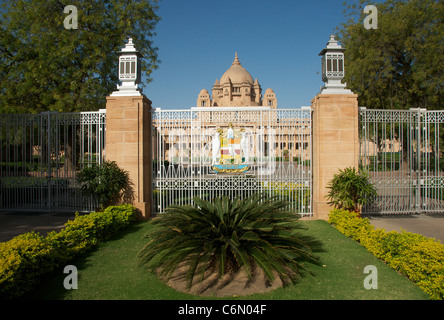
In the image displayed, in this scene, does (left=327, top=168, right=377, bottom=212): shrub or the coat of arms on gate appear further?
the coat of arms on gate

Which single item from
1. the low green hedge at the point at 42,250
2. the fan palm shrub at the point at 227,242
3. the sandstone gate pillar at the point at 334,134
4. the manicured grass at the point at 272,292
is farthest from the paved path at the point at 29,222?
the sandstone gate pillar at the point at 334,134

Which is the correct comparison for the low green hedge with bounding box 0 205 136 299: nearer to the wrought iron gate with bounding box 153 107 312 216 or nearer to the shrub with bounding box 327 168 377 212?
the wrought iron gate with bounding box 153 107 312 216

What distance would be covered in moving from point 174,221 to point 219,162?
3.66m

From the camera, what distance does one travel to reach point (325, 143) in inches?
309

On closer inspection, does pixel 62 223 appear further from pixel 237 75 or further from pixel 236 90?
pixel 237 75

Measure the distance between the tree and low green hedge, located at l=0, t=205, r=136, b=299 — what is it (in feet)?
25.7

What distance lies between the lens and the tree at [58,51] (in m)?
12.1

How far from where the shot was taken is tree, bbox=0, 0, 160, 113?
12062 millimetres

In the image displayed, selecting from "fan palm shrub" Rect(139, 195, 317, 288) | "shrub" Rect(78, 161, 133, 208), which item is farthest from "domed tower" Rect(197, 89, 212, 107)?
"fan palm shrub" Rect(139, 195, 317, 288)

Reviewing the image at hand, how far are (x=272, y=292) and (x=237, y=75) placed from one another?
57.4m

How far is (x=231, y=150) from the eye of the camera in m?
8.27

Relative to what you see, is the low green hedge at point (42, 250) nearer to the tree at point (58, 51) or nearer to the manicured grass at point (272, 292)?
the manicured grass at point (272, 292)
